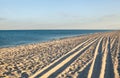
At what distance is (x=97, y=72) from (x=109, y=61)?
15.0ft

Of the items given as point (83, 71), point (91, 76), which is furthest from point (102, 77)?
point (83, 71)

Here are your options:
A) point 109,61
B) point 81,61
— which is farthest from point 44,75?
point 109,61

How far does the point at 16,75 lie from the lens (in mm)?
15367

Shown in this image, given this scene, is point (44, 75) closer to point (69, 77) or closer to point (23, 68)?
point (69, 77)

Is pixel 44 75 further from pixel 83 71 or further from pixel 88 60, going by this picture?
pixel 88 60

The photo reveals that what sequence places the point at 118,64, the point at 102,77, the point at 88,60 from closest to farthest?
the point at 102,77 < the point at 118,64 < the point at 88,60

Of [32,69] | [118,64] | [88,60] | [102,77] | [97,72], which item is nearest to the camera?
[102,77]

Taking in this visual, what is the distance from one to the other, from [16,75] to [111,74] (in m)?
5.87

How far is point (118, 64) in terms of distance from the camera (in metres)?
19.1

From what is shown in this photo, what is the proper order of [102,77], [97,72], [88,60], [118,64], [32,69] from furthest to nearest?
[88,60] → [118,64] → [32,69] → [97,72] → [102,77]

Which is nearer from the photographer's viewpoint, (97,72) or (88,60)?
(97,72)

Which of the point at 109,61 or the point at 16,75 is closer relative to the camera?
the point at 16,75

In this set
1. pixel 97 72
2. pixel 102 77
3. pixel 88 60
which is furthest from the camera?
pixel 88 60

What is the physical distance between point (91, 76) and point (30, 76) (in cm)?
365
